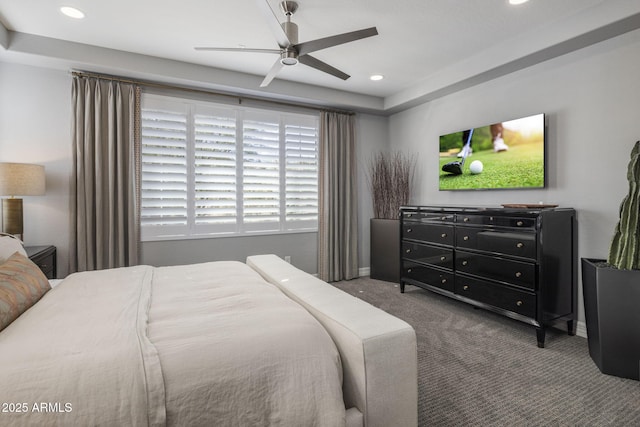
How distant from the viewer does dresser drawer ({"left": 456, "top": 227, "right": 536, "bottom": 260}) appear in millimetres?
2676

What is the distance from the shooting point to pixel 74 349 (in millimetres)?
1107

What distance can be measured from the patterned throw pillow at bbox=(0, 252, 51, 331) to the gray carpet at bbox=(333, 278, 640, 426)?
171 centimetres

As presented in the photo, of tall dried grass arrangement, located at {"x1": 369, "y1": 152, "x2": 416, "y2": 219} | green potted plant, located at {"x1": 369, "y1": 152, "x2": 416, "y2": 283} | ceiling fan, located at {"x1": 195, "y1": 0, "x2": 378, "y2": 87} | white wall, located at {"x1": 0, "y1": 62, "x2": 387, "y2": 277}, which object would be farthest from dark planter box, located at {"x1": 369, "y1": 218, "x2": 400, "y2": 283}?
white wall, located at {"x1": 0, "y1": 62, "x2": 387, "y2": 277}

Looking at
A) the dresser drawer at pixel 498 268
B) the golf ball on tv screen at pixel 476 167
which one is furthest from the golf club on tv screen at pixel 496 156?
the dresser drawer at pixel 498 268

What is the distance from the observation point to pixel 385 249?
4.61 metres

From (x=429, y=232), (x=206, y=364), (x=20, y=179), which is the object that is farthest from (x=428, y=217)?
(x=20, y=179)

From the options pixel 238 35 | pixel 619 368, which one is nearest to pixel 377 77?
pixel 238 35

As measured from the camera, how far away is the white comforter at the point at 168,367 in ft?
3.22

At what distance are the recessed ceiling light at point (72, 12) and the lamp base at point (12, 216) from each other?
1.70 meters

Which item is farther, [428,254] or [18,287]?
[428,254]

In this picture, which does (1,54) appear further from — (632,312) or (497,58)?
(632,312)

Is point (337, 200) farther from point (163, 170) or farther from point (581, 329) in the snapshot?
point (581, 329)

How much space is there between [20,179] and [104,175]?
73 centimetres

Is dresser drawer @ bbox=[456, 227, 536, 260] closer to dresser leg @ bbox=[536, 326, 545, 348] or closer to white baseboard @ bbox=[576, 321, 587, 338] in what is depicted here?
dresser leg @ bbox=[536, 326, 545, 348]
